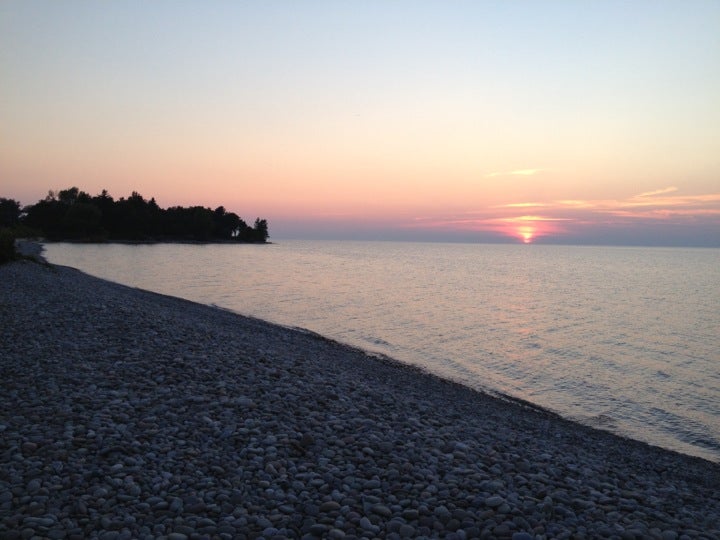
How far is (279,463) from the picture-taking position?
7750 millimetres

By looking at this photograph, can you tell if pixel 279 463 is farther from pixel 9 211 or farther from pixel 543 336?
pixel 9 211

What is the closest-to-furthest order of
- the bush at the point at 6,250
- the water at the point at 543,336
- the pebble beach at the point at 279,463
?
1. the pebble beach at the point at 279,463
2. the water at the point at 543,336
3. the bush at the point at 6,250

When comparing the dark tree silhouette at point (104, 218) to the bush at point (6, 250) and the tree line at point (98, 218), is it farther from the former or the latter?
the bush at point (6, 250)

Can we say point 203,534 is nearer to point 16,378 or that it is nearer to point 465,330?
point 16,378

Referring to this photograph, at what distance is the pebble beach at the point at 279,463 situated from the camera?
6227 millimetres

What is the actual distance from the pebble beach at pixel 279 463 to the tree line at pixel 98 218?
148 m

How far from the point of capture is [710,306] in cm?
5425

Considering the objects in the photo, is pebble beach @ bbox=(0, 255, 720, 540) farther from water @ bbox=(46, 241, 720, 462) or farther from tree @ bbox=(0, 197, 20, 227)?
tree @ bbox=(0, 197, 20, 227)

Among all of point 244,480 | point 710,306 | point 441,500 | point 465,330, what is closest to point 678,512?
point 441,500

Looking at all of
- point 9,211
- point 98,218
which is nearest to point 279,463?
point 98,218

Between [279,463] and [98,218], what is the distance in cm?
16687

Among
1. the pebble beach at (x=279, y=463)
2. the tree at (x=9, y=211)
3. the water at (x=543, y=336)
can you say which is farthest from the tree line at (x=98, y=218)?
the pebble beach at (x=279, y=463)

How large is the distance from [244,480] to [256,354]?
9293 mm

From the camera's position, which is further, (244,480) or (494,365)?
(494,365)
